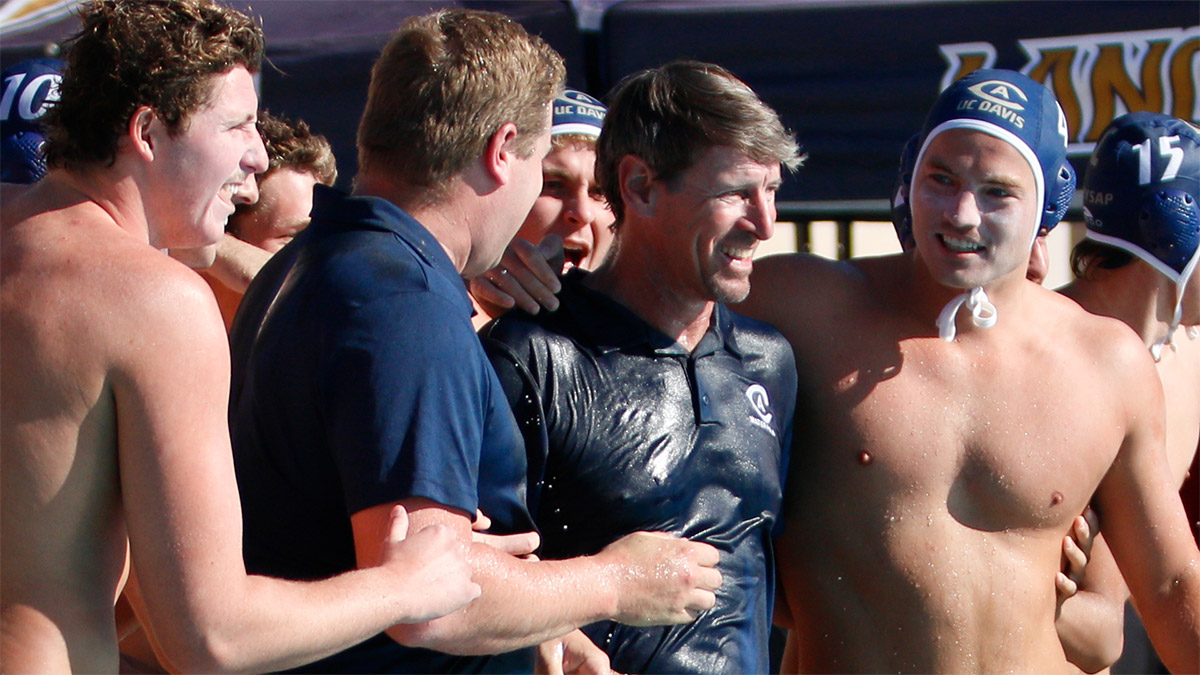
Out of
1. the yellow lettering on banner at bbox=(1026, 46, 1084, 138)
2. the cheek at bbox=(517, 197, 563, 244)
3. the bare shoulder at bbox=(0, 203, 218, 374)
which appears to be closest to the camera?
the bare shoulder at bbox=(0, 203, 218, 374)

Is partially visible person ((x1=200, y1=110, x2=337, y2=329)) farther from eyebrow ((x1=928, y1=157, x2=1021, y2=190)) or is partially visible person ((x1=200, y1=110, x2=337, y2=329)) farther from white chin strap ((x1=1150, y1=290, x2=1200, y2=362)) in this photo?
white chin strap ((x1=1150, y1=290, x2=1200, y2=362))

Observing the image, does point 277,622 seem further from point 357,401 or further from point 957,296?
point 957,296

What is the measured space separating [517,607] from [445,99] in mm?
909

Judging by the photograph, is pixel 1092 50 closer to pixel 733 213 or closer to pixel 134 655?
pixel 733 213

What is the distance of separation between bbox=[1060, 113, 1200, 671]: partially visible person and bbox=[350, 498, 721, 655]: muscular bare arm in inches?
72.6

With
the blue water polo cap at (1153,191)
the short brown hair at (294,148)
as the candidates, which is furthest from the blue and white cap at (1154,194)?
the short brown hair at (294,148)

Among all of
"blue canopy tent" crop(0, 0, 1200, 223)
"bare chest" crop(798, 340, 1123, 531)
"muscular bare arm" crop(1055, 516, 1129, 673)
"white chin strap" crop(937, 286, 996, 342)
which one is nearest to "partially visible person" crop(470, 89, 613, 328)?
"bare chest" crop(798, 340, 1123, 531)

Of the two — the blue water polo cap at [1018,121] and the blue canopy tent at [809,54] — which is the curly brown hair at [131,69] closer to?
the blue water polo cap at [1018,121]

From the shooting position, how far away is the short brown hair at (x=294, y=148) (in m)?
4.19

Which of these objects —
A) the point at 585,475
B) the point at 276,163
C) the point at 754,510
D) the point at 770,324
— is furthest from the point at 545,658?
the point at 276,163

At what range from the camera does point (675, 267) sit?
283 cm

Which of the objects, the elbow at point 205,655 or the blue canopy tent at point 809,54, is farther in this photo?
the blue canopy tent at point 809,54

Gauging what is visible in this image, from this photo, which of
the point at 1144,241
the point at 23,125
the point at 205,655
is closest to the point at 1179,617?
the point at 1144,241

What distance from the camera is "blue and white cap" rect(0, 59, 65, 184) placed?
11.9 feet
